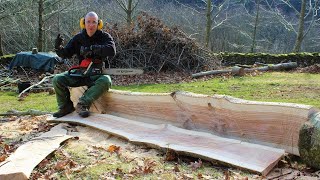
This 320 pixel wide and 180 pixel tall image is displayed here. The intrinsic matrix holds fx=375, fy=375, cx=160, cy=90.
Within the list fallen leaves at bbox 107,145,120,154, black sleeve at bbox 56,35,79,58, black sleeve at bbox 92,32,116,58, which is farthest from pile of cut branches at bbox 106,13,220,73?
fallen leaves at bbox 107,145,120,154

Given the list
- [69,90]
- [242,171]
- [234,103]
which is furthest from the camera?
[69,90]

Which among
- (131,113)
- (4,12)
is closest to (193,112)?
(131,113)

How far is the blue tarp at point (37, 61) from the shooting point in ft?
44.0

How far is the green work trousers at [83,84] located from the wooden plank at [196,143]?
411 mm

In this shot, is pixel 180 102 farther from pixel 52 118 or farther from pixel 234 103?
pixel 52 118

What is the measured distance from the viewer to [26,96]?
980 cm

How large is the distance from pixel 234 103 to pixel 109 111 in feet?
7.49

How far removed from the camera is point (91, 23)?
536 cm

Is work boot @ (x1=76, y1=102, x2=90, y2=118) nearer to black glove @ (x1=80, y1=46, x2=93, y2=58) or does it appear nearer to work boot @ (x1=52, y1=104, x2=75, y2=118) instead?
work boot @ (x1=52, y1=104, x2=75, y2=118)

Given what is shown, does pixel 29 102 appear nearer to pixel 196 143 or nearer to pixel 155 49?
pixel 155 49

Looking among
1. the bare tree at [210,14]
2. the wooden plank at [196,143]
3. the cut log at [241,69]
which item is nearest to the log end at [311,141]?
the wooden plank at [196,143]

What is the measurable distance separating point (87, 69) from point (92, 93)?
1.21ft

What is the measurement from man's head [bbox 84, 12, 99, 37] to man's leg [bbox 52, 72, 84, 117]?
721 millimetres

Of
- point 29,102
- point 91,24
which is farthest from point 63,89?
point 29,102
